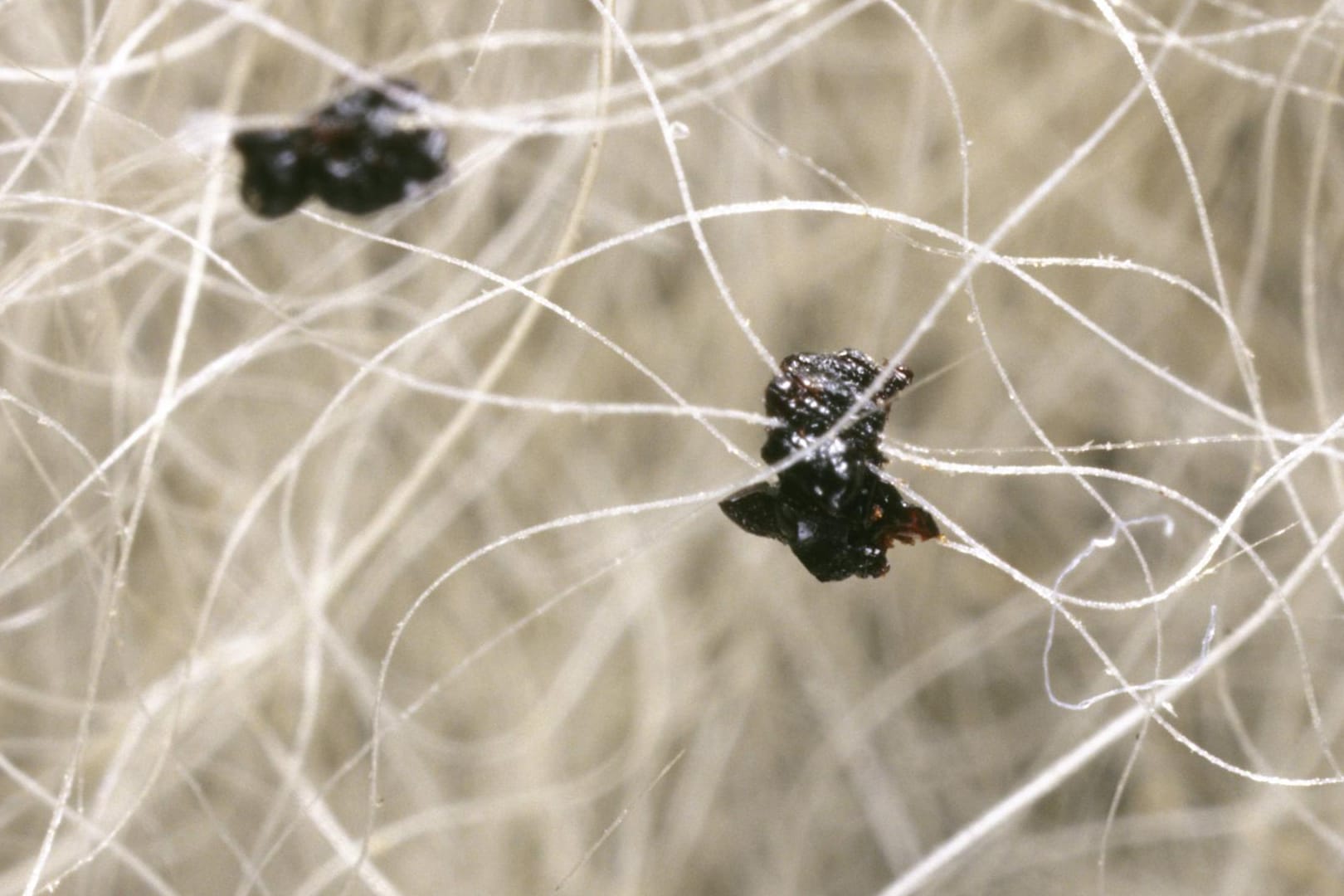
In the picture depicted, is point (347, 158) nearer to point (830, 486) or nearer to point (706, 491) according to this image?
point (830, 486)

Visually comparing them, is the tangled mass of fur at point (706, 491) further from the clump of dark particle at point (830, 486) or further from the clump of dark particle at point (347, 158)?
the clump of dark particle at point (830, 486)

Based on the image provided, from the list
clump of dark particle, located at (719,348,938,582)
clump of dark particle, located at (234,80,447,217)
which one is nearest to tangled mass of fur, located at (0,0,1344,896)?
clump of dark particle, located at (234,80,447,217)

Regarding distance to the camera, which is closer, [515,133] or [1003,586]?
[515,133]

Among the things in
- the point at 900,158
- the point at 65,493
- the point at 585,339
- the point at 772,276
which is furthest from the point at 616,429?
the point at 65,493

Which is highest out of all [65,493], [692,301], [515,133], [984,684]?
[692,301]

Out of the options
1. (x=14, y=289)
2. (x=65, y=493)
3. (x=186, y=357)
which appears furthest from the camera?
(x=186, y=357)

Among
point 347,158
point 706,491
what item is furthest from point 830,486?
point 706,491

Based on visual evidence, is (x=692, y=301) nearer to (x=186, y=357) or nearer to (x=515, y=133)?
(x=515, y=133)

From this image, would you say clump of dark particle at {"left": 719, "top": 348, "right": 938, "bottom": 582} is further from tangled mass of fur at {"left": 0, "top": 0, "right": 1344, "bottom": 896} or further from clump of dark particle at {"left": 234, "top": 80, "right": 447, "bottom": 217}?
tangled mass of fur at {"left": 0, "top": 0, "right": 1344, "bottom": 896}
